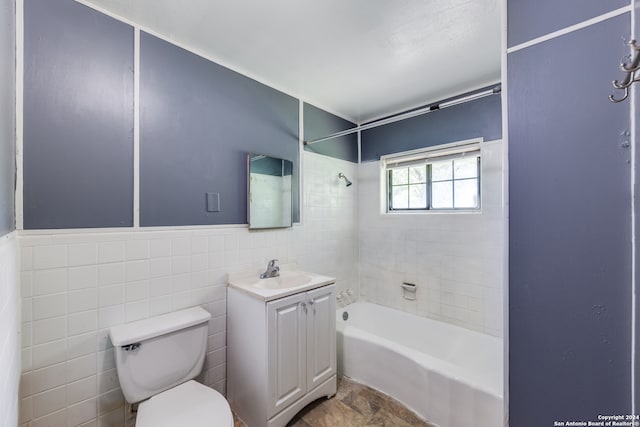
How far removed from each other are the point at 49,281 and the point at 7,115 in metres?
0.76

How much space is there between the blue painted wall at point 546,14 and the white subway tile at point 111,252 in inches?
84.2

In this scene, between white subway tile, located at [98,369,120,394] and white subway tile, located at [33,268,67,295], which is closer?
white subway tile, located at [33,268,67,295]

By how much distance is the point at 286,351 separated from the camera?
1.60m

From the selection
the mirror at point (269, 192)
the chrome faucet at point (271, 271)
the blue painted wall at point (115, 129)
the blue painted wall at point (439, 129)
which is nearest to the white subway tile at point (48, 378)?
the blue painted wall at point (115, 129)

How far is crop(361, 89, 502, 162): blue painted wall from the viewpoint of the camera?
7.08 feet

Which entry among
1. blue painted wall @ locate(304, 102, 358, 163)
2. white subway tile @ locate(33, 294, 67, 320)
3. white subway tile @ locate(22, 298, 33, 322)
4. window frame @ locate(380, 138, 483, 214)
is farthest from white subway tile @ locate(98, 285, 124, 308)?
window frame @ locate(380, 138, 483, 214)

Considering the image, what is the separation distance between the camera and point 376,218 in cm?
287

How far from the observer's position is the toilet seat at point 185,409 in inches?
45.6

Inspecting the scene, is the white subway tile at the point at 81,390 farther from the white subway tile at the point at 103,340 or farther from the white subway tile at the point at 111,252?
the white subway tile at the point at 111,252

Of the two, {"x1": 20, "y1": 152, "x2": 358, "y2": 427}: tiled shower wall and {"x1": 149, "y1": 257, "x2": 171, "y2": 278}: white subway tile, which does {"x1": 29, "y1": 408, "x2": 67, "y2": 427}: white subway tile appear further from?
{"x1": 149, "y1": 257, "x2": 171, "y2": 278}: white subway tile

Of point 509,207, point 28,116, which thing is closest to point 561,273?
point 509,207

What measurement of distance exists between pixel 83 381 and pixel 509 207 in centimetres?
222

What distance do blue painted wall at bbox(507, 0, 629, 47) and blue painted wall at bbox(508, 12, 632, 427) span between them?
50 millimetres

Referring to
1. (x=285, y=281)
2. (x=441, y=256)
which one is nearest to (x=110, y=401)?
(x=285, y=281)
